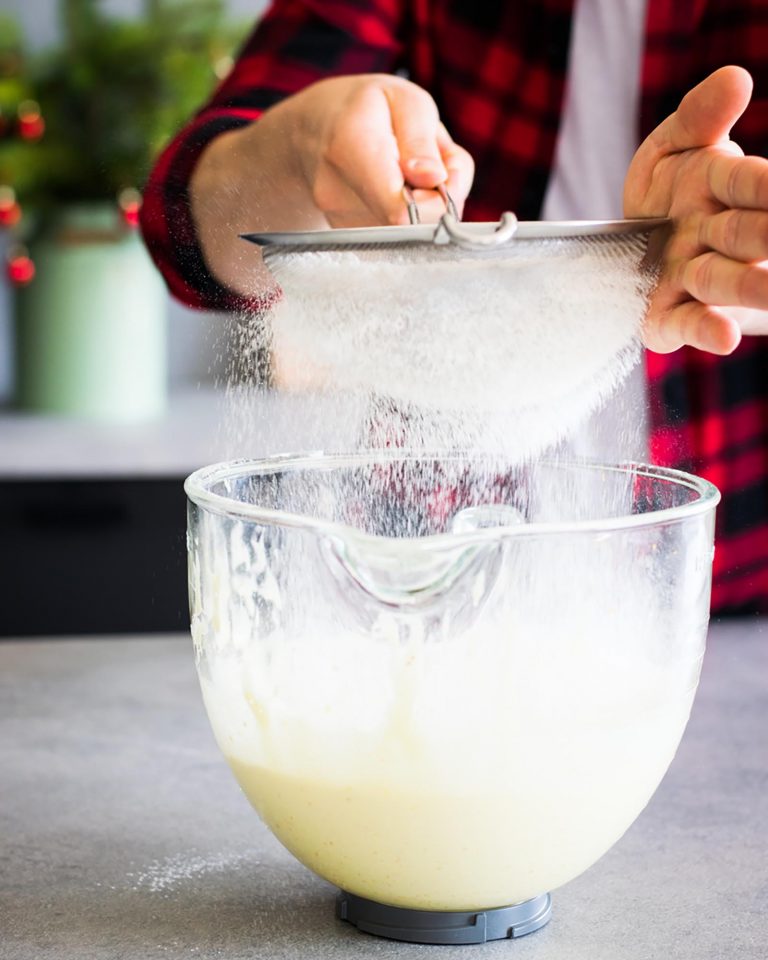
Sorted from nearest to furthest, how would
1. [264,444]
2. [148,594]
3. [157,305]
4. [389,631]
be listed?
[389,631] < [264,444] < [148,594] < [157,305]

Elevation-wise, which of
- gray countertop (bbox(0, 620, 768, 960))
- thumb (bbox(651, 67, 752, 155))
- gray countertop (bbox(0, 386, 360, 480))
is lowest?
gray countertop (bbox(0, 620, 768, 960))

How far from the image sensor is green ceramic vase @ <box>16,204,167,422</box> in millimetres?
2047

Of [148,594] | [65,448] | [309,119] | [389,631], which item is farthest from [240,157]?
[65,448]

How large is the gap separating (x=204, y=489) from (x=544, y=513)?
0.17m

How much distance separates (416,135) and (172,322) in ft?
5.78

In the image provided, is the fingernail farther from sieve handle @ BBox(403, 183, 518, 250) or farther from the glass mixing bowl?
the glass mixing bowl

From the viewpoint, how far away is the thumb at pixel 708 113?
1.99 ft

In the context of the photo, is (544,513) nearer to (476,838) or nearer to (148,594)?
(476,838)

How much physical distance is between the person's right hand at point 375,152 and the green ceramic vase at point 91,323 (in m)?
1.20

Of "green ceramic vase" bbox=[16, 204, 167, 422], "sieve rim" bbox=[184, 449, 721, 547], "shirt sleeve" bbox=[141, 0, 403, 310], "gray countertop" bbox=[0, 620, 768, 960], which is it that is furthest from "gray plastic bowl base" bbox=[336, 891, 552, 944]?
"green ceramic vase" bbox=[16, 204, 167, 422]

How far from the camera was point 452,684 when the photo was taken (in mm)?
488

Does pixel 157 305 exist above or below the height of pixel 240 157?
below

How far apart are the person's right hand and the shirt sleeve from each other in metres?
0.18

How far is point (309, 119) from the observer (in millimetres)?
897
